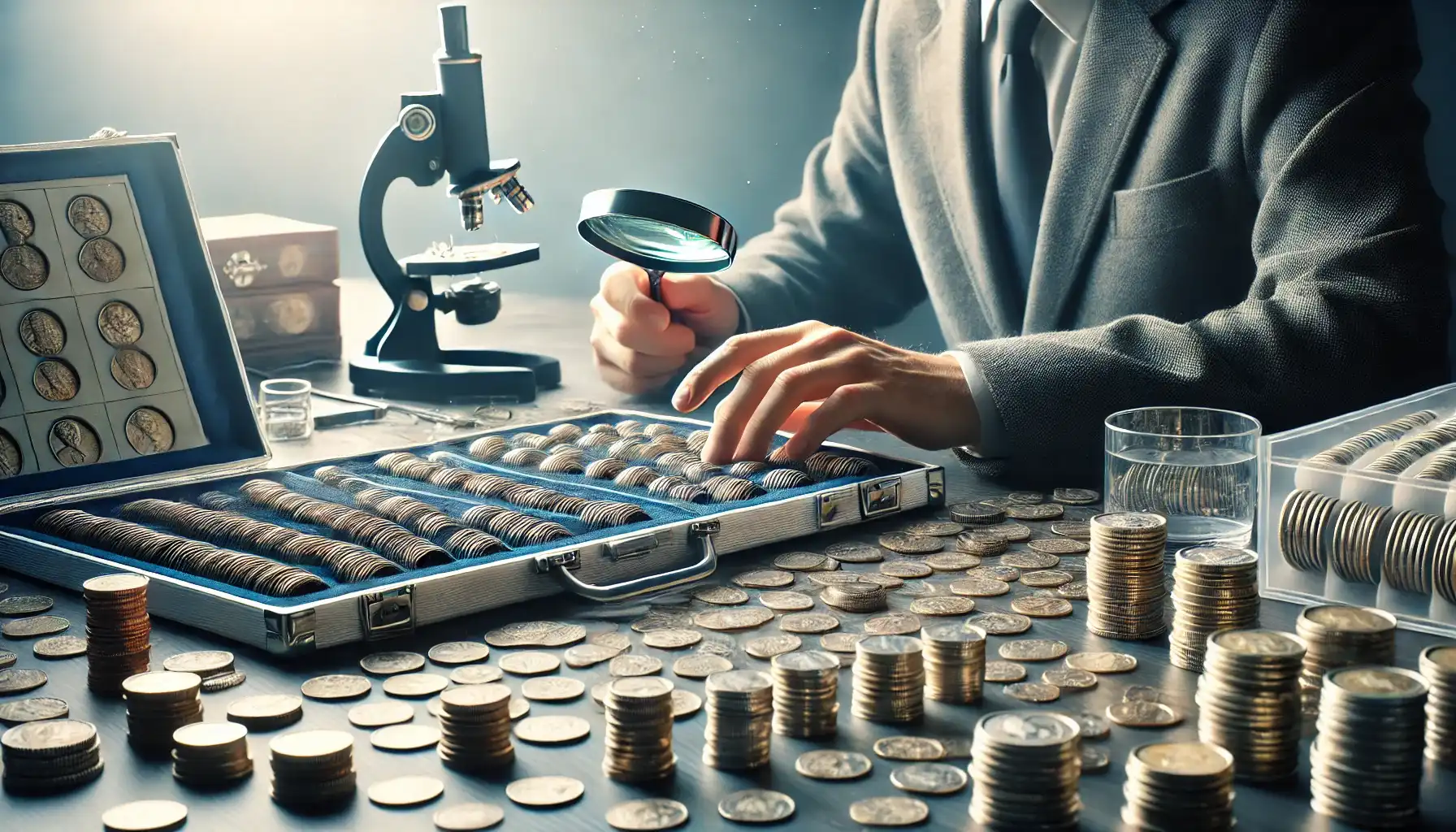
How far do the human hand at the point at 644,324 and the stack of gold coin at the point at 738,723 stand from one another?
1.59 metres

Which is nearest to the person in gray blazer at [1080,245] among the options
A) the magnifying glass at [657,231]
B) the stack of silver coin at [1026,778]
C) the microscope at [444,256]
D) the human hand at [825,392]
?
the human hand at [825,392]

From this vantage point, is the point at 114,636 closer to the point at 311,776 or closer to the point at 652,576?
the point at 311,776

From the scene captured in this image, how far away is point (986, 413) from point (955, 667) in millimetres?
811

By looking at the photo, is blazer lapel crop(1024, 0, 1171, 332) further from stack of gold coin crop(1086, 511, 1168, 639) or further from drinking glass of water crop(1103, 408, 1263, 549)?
stack of gold coin crop(1086, 511, 1168, 639)

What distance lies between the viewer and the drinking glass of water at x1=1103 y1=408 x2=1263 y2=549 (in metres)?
1.61

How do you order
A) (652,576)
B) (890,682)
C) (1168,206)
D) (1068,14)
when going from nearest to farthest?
(890,682), (652,576), (1168,206), (1068,14)

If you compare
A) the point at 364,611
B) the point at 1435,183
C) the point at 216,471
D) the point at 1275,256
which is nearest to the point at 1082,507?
the point at 1275,256

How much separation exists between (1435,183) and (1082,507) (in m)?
1.96

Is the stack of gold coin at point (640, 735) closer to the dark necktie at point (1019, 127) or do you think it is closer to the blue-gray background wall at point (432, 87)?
the dark necktie at point (1019, 127)

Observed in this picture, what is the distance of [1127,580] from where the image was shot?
1.35 meters

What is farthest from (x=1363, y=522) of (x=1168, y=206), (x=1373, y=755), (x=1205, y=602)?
(x=1168, y=206)

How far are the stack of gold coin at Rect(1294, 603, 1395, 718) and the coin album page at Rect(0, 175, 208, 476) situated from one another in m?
1.54

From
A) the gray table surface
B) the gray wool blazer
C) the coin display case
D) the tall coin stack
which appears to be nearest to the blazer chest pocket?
the gray wool blazer

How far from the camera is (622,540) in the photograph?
4.90ft
